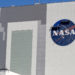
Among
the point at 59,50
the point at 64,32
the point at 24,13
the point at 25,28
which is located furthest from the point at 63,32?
the point at 24,13

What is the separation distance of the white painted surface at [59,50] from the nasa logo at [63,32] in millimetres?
199

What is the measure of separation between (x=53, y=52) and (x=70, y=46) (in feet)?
3.21

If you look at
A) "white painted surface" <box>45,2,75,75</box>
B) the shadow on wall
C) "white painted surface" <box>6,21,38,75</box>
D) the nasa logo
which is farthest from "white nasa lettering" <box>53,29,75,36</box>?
"white painted surface" <box>6,21,38,75</box>

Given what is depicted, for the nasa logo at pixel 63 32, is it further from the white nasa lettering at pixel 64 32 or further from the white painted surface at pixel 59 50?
the white painted surface at pixel 59 50

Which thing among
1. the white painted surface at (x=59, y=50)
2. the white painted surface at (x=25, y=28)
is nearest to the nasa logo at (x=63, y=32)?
the white painted surface at (x=59, y=50)

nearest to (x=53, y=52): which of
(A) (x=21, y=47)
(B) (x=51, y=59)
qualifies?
(B) (x=51, y=59)

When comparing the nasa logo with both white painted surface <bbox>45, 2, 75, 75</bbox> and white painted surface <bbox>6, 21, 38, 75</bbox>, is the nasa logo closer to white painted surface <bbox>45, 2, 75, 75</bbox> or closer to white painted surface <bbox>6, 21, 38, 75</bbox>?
white painted surface <bbox>45, 2, 75, 75</bbox>

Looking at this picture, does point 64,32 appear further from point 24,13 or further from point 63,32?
point 24,13

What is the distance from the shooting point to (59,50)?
20.3m

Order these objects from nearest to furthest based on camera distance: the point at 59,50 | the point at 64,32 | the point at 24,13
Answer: the point at 59,50, the point at 64,32, the point at 24,13

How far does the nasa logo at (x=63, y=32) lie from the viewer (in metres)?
20.4

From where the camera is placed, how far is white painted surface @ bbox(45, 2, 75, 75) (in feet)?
65.5

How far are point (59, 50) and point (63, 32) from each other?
108cm

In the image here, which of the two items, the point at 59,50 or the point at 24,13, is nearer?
the point at 59,50
